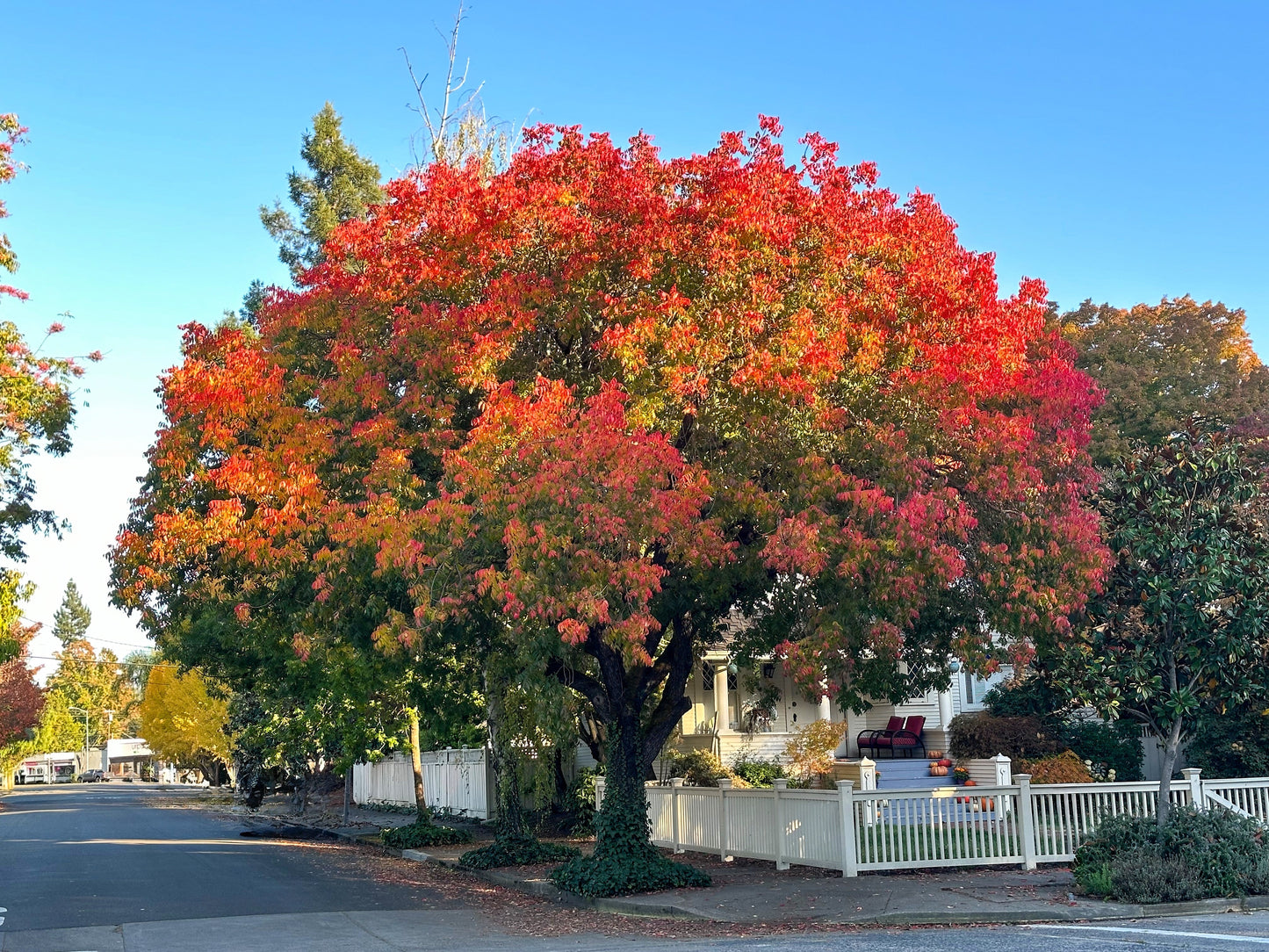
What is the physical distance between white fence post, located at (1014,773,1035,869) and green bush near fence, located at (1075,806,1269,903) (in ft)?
6.37

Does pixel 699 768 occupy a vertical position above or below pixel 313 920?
above

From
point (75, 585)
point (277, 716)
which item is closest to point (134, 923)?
point (277, 716)

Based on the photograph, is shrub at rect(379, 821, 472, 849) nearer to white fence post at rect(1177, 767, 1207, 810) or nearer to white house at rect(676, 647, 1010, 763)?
white house at rect(676, 647, 1010, 763)

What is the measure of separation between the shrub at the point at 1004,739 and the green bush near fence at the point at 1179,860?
11.3 meters

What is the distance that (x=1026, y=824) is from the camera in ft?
54.5

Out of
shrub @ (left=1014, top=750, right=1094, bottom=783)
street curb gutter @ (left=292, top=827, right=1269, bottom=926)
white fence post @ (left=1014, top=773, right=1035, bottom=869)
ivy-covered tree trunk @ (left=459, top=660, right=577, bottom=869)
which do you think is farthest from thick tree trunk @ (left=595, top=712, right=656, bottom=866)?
shrub @ (left=1014, top=750, right=1094, bottom=783)

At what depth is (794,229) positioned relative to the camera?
1532 centimetres

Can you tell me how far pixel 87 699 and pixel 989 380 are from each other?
155 meters

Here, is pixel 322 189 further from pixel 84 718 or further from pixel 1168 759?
pixel 84 718

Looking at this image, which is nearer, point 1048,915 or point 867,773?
point 1048,915

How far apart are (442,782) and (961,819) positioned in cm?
2036

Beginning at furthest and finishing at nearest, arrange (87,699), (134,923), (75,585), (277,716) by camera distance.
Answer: (75,585)
(87,699)
(277,716)
(134,923)

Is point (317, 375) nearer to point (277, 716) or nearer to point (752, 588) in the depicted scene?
point (752, 588)

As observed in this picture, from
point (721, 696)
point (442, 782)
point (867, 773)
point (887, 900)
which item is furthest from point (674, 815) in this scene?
point (442, 782)
